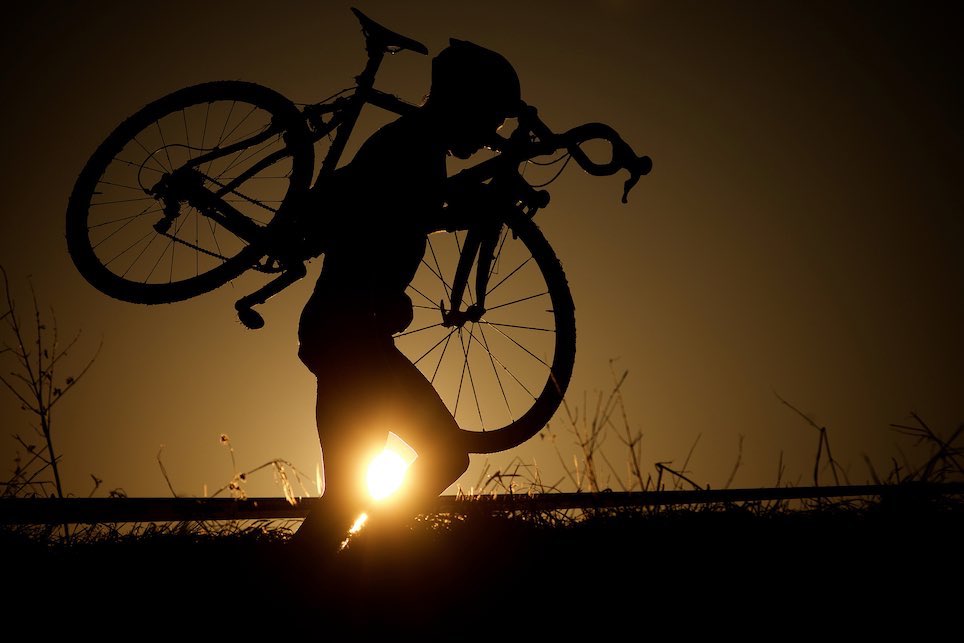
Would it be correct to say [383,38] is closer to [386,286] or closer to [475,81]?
[475,81]

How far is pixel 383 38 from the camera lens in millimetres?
2977

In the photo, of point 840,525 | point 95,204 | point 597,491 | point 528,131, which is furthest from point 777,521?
point 95,204

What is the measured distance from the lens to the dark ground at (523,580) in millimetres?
1609

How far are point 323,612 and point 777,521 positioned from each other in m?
1.80

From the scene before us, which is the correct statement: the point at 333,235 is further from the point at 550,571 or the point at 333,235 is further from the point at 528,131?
the point at 550,571

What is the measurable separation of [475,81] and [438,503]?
1.88 meters

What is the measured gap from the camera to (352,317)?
2.38m

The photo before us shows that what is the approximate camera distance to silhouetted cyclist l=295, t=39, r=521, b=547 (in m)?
2.35

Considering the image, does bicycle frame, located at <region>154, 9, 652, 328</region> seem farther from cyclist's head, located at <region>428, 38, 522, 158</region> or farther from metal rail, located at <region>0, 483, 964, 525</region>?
metal rail, located at <region>0, 483, 964, 525</region>

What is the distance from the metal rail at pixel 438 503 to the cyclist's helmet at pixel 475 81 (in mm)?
1779

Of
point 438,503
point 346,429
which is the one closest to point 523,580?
point 438,503

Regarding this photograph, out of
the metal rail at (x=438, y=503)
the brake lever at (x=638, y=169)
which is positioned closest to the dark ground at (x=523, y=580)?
the metal rail at (x=438, y=503)

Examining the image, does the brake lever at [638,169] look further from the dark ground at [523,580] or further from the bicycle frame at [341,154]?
the dark ground at [523,580]

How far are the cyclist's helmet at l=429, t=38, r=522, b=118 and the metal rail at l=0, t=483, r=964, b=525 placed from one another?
1.78 meters
